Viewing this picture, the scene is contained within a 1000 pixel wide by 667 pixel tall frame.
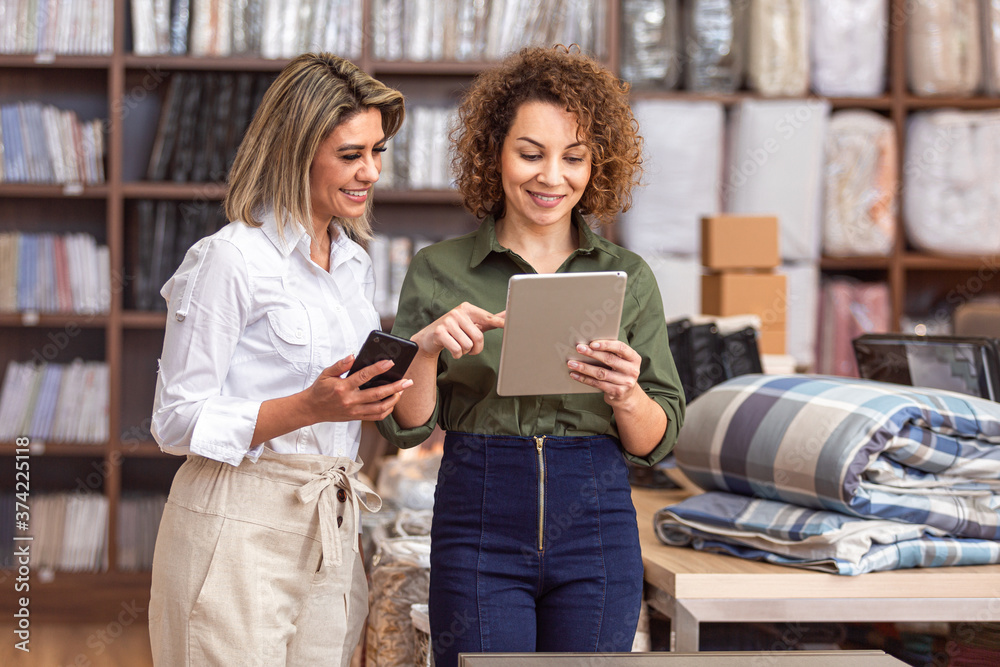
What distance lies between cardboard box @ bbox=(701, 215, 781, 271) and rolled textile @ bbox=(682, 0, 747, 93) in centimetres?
86

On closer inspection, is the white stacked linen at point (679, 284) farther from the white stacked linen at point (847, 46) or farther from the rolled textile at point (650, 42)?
the white stacked linen at point (847, 46)

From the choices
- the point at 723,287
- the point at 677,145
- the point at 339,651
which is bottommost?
the point at 339,651

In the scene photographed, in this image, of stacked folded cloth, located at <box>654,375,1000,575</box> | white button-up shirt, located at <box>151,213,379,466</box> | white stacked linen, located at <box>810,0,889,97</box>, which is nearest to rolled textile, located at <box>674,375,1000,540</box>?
stacked folded cloth, located at <box>654,375,1000,575</box>

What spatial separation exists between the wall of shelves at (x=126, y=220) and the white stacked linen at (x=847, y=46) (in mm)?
55

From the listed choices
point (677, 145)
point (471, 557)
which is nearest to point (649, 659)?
point (471, 557)

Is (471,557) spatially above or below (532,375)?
below

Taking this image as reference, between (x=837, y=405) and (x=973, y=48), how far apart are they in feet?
7.82

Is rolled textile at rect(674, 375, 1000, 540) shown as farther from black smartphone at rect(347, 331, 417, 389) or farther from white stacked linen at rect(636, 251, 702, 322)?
white stacked linen at rect(636, 251, 702, 322)

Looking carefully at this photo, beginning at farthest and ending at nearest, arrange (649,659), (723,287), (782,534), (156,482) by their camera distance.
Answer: (156,482) < (723,287) < (782,534) < (649,659)

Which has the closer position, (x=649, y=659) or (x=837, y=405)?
(x=649, y=659)

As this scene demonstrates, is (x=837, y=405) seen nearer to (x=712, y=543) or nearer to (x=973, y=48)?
(x=712, y=543)

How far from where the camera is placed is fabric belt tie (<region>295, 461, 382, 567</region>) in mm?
1137

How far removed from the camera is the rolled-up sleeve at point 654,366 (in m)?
1.16

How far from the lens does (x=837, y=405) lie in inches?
53.1
